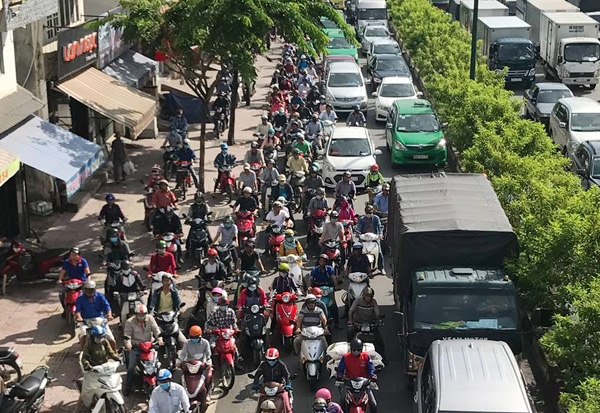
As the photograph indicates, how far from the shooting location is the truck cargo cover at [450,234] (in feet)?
54.9

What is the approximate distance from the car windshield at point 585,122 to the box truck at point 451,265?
11.8 meters

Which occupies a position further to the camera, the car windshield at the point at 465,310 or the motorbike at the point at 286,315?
the motorbike at the point at 286,315

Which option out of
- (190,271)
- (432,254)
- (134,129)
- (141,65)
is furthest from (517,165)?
(141,65)

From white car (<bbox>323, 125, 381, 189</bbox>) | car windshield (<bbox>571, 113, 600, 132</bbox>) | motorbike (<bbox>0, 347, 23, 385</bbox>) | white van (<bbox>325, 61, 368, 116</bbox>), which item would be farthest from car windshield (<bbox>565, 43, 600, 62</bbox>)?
motorbike (<bbox>0, 347, 23, 385</bbox>)

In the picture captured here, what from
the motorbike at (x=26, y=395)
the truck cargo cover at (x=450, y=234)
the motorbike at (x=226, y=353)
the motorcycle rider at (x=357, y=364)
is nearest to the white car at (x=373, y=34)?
the truck cargo cover at (x=450, y=234)

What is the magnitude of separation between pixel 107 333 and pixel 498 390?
5811 millimetres

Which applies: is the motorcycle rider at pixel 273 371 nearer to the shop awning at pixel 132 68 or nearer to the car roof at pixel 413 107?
the shop awning at pixel 132 68

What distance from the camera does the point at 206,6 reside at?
24531 mm

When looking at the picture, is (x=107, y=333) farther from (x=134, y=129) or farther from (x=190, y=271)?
(x=134, y=129)

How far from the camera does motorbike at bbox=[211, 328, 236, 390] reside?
16.2 meters

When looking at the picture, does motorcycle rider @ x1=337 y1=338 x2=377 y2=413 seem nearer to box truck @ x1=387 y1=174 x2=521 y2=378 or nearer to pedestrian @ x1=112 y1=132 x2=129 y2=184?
box truck @ x1=387 y1=174 x2=521 y2=378

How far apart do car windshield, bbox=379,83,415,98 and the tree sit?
1028 cm

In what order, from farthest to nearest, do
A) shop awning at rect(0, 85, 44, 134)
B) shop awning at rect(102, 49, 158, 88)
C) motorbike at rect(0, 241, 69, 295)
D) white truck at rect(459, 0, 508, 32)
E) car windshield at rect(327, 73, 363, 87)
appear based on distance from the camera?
white truck at rect(459, 0, 508, 32), car windshield at rect(327, 73, 363, 87), shop awning at rect(102, 49, 158, 88), shop awning at rect(0, 85, 44, 134), motorbike at rect(0, 241, 69, 295)

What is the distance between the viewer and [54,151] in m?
21.9
